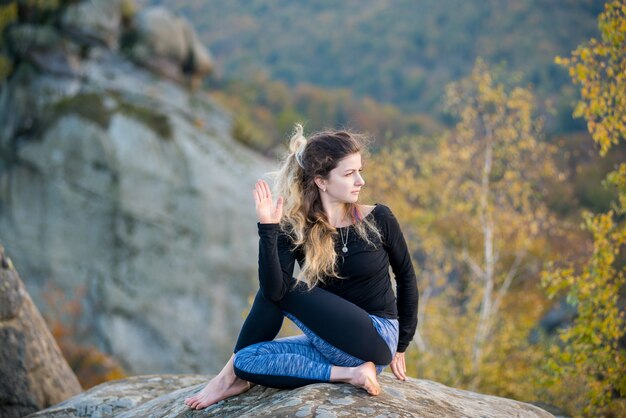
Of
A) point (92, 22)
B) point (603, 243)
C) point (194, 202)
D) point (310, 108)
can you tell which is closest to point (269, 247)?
point (603, 243)

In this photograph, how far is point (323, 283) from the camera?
4547 mm

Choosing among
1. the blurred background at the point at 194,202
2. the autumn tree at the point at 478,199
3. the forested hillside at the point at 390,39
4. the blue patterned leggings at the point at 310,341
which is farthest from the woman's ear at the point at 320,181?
the forested hillside at the point at 390,39

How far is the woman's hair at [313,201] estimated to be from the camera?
14.6 ft

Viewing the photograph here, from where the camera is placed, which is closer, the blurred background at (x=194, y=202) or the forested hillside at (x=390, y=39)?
the blurred background at (x=194, y=202)

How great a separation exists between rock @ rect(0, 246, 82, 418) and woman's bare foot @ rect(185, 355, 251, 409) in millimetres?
2416

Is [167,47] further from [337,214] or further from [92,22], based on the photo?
[337,214]

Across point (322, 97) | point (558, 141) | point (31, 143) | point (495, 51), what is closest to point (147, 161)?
point (31, 143)

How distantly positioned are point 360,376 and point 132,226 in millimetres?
12725

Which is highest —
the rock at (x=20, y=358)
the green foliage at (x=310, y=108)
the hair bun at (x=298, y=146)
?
the green foliage at (x=310, y=108)

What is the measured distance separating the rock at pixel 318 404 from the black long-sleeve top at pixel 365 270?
48 centimetres

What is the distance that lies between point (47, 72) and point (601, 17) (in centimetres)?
1437

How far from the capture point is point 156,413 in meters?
5.01

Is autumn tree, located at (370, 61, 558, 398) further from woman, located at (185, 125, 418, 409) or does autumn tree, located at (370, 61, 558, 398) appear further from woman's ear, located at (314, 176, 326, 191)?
woman's ear, located at (314, 176, 326, 191)

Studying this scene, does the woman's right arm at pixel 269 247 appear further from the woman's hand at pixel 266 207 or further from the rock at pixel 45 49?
the rock at pixel 45 49
